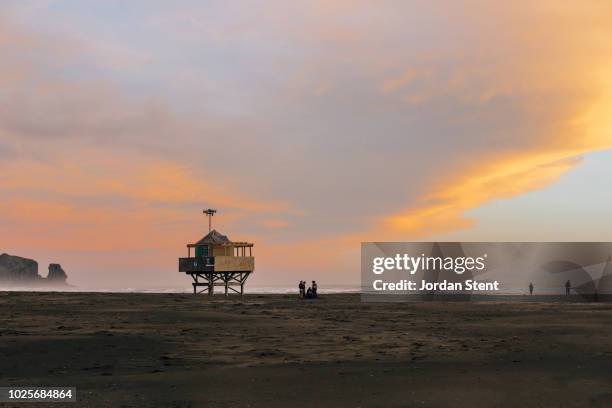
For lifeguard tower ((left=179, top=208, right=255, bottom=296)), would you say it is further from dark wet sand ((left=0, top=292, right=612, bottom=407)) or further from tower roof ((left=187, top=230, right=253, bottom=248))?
dark wet sand ((left=0, top=292, right=612, bottom=407))

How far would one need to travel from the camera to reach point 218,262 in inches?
2692

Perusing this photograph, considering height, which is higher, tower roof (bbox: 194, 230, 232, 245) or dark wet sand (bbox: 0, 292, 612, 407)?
tower roof (bbox: 194, 230, 232, 245)

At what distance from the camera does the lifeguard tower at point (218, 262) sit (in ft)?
225

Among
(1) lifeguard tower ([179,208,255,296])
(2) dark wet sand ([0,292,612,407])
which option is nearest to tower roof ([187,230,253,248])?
(1) lifeguard tower ([179,208,255,296])

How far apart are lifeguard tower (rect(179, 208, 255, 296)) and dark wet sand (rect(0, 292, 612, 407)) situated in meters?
37.8

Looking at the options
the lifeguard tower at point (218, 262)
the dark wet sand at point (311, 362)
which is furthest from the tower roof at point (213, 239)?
the dark wet sand at point (311, 362)

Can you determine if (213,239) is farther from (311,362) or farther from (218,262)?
(311,362)

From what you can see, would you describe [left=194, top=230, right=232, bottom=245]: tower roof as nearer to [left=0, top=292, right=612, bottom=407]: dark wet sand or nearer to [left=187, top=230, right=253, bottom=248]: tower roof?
[left=187, top=230, right=253, bottom=248]: tower roof

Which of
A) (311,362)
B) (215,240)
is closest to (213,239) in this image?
(215,240)

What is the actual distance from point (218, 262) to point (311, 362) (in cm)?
5150

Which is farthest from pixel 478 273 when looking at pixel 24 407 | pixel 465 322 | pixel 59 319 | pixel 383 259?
pixel 24 407

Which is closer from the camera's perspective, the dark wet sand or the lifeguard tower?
the dark wet sand

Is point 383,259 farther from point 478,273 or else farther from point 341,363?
point 478,273

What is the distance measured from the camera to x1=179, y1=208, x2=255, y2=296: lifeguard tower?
68688 mm
